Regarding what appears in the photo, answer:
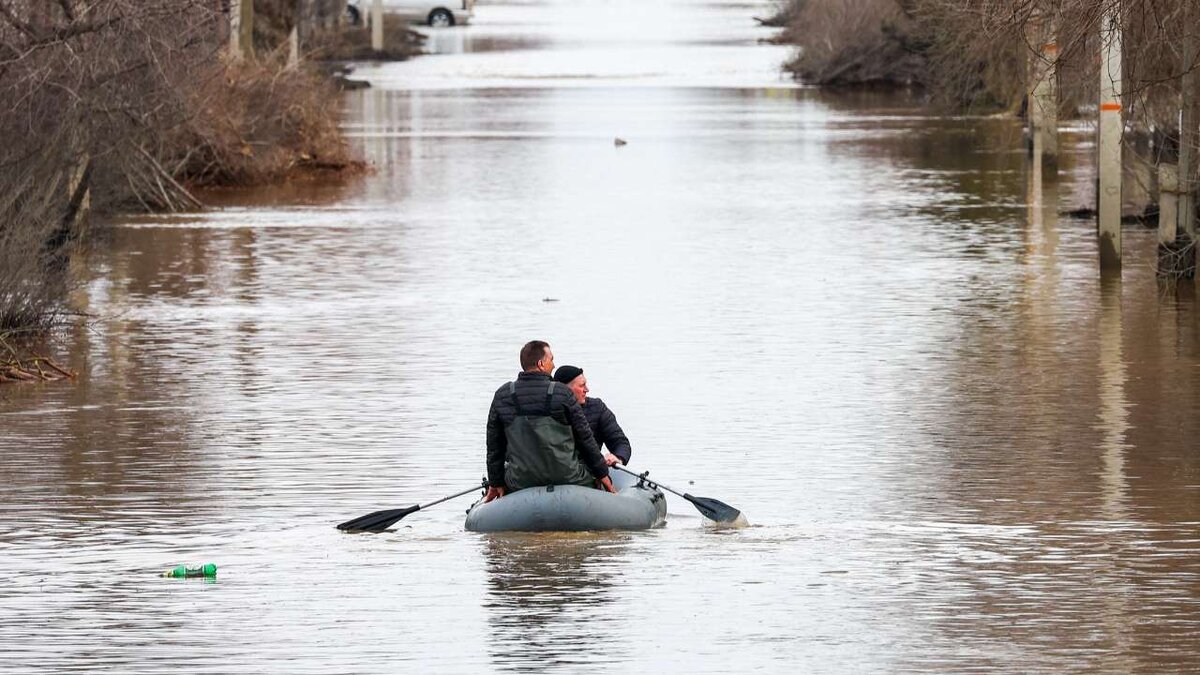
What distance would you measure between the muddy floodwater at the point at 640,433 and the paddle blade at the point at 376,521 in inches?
4.3

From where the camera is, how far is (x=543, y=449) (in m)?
12.9

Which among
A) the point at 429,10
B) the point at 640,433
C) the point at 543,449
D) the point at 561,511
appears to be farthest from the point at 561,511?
the point at 429,10

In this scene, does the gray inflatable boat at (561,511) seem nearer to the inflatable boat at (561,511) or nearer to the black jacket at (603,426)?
the inflatable boat at (561,511)

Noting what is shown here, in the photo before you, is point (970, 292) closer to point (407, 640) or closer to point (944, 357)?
point (944, 357)

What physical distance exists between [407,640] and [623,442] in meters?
3.02

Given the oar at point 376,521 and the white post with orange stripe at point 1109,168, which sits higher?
the white post with orange stripe at point 1109,168

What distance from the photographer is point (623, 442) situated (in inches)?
524

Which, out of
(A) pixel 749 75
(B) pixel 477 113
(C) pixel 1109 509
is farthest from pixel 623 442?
(A) pixel 749 75

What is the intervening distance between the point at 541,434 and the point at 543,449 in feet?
0.28

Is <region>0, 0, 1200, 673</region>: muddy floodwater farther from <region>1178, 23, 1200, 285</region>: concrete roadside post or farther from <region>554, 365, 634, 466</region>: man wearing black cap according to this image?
<region>1178, 23, 1200, 285</region>: concrete roadside post

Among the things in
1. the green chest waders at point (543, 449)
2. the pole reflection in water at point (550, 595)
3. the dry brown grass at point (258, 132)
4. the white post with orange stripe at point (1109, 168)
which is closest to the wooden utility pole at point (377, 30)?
the dry brown grass at point (258, 132)

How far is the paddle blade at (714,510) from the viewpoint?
43.0ft

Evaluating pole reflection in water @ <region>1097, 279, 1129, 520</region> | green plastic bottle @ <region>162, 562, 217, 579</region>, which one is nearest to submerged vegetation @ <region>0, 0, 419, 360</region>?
pole reflection in water @ <region>1097, 279, 1129, 520</region>

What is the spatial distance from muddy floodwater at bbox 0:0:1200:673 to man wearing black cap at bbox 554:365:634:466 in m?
0.52
